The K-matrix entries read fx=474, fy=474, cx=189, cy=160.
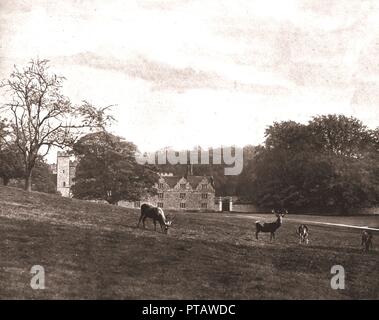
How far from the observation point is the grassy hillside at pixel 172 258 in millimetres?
10359

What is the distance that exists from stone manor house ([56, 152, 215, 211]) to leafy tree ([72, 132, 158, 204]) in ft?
1.33

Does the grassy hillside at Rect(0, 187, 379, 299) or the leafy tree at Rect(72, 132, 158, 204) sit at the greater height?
the leafy tree at Rect(72, 132, 158, 204)

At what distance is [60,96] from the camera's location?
13727mm

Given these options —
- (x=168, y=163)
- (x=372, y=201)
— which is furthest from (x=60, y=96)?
(x=372, y=201)

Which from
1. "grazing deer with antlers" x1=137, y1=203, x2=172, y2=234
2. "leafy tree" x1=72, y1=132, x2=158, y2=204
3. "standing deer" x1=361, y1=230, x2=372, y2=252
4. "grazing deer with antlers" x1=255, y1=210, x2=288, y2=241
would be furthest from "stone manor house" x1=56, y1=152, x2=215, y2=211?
"standing deer" x1=361, y1=230, x2=372, y2=252

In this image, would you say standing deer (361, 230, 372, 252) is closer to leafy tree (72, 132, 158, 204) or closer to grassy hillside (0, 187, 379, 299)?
grassy hillside (0, 187, 379, 299)

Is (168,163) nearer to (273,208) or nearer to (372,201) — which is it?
(273,208)

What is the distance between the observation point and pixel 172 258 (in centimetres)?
1177

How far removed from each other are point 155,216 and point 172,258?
2635 millimetres

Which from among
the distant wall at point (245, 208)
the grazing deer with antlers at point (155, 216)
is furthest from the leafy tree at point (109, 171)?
the distant wall at point (245, 208)

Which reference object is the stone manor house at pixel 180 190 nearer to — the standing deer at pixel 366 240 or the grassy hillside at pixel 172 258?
the grassy hillside at pixel 172 258

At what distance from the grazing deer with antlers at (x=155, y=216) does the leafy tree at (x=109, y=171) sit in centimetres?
149

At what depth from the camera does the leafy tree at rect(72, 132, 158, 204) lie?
1571 cm

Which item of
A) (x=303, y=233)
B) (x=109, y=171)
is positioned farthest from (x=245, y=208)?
(x=109, y=171)
